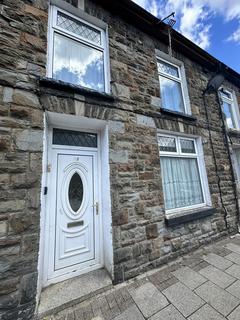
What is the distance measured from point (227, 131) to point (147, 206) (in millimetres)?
3923

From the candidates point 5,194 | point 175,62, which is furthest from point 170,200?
point 175,62

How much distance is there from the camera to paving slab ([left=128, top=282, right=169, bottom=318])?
1.88 metres

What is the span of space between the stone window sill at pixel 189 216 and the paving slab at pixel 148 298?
1.06 meters

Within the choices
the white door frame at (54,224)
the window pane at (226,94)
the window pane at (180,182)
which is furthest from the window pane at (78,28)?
the window pane at (226,94)

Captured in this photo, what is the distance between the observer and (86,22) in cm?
306

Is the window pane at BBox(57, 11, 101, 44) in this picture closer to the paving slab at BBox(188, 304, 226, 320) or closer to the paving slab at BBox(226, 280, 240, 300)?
the paving slab at BBox(188, 304, 226, 320)

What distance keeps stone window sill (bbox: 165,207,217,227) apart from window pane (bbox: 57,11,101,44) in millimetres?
3705

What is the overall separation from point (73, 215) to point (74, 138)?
49.8 inches

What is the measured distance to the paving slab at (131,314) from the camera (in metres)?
1.77

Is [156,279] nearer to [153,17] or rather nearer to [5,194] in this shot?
[5,194]

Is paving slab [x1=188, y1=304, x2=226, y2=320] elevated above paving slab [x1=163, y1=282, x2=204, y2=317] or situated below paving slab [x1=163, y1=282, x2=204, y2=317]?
below

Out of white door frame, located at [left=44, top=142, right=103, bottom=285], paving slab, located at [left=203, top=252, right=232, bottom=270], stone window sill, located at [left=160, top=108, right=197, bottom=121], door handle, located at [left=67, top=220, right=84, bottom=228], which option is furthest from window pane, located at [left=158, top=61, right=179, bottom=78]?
paving slab, located at [left=203, top=252, right=232, bottom=270]

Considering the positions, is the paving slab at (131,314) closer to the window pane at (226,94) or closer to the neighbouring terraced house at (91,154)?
the neighbouring terraced house at (91,154)

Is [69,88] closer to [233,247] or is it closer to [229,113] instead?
[233,247]
